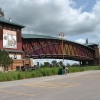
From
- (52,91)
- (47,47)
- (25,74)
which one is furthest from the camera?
(47,47)

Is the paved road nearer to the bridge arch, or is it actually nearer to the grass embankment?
the grass embankment

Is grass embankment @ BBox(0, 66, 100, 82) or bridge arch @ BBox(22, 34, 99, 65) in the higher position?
bridge arch @ BBox(22, 34, 99, 65)

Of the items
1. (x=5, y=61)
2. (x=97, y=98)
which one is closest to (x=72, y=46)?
(x=5, y=61)

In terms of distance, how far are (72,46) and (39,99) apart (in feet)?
265

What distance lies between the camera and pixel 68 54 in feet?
284

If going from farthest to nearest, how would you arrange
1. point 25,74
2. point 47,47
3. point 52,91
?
point 47,47, point 25,74, point 52,91

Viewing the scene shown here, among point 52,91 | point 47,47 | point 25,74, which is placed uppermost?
point 47,47

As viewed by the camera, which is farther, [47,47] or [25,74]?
[47,47]

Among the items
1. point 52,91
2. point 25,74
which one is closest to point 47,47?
point 25,74

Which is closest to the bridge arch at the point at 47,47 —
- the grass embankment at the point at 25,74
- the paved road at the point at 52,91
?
the grass embankment at the point at 25,74

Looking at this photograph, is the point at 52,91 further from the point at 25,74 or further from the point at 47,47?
the point at 47,47

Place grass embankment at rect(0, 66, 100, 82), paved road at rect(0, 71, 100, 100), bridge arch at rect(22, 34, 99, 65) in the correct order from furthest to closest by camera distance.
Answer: bridge arch at rect(22, 34, 99, 65) → grass embankment at rect(0, 66, 100, 82) → paved road at rect(0, 71, 100, 100)

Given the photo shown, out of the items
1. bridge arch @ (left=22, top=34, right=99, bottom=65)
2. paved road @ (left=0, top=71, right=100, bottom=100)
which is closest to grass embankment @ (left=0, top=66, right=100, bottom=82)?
paved road @ (left=0, top=71, right=100, bottom=100)

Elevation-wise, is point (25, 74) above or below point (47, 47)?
below
